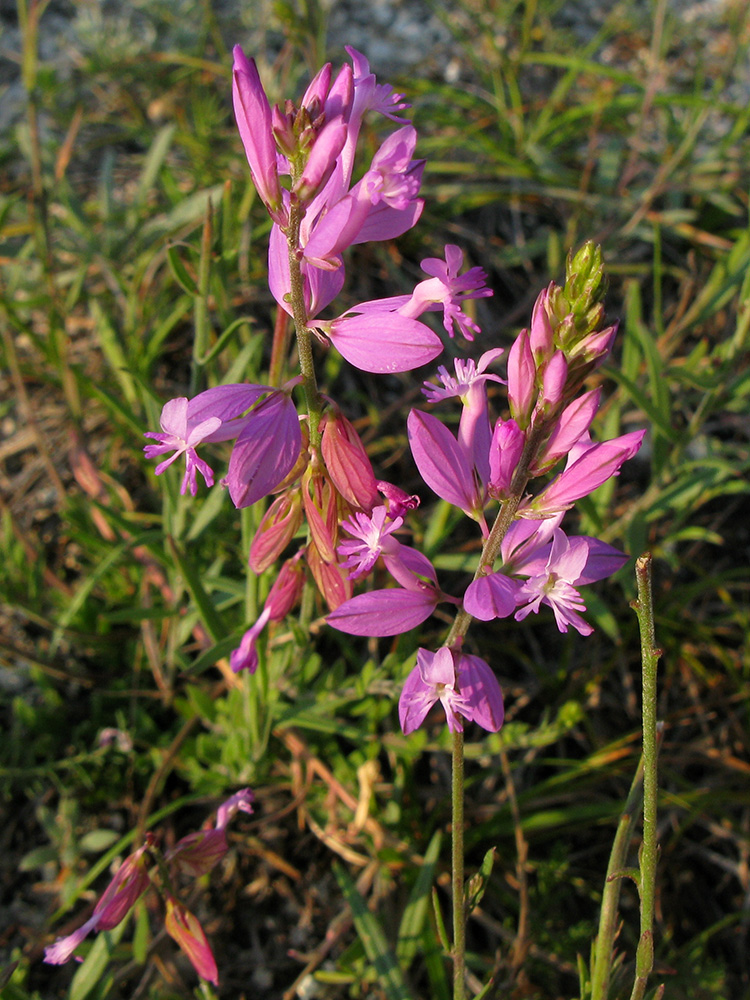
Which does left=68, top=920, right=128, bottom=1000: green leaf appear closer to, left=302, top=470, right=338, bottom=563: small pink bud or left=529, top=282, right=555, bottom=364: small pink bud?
left=302, top=470, right=338, bottom=563: small pink bud

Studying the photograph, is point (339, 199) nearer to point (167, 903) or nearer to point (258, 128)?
point (258, 128)

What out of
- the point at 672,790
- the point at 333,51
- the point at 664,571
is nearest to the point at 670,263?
the point at 664,571

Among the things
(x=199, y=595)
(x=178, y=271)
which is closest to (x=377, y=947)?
(x=199, y=595)

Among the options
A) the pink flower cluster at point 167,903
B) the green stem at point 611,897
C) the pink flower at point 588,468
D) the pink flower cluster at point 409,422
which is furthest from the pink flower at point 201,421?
the green stem at point 611,897

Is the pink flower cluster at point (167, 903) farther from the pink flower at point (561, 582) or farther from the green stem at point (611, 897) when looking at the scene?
the pink flower at point (561, 582)

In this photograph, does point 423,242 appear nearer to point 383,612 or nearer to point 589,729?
point 589,729
